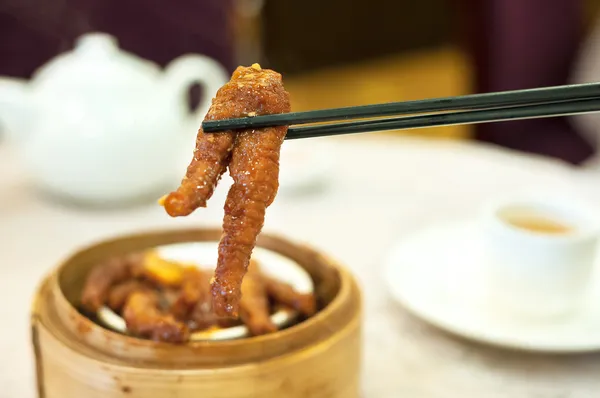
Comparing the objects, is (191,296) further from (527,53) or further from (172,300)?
(527,53)

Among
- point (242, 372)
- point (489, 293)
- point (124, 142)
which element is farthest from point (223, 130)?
point (124, 142)

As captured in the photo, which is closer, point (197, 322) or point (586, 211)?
point (197, 322)

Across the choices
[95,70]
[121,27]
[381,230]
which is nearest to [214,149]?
[381,230]

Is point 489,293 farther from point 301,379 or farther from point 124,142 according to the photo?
point 124,142

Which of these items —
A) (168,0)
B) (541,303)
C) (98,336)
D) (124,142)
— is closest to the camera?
(98,336)

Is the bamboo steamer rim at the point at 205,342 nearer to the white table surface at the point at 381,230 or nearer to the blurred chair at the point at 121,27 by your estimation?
the white table surface at the point at 381,230

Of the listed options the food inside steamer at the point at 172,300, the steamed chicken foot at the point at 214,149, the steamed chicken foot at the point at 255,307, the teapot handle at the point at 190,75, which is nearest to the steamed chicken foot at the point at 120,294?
the food inside steamer at the point at 172,300
